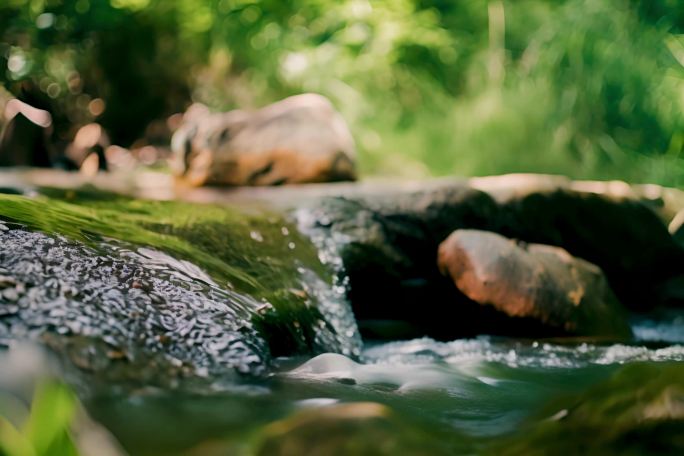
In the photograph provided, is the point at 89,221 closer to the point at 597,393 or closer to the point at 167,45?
the point at 597,393

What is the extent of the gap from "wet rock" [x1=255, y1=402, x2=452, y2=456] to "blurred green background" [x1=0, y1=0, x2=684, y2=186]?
4.76m

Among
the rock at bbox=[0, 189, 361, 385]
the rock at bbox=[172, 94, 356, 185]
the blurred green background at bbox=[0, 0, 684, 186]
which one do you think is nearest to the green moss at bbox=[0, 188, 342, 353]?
the rock at bbox=[0, 189, 361, 385]

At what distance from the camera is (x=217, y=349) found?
171 cm

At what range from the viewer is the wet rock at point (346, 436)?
104 cm

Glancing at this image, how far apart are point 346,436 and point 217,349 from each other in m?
0.72

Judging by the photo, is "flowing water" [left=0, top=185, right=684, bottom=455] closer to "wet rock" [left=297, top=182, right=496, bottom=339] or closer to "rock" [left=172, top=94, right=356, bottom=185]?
"wet rock" [left=297, top=182, right=496, bottom=339]

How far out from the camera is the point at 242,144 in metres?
4.94

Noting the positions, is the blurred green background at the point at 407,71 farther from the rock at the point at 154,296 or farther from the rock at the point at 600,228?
the rock at the point at 154,296

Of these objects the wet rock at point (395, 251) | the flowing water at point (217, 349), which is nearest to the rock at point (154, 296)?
the flowing water at point (217, 349)

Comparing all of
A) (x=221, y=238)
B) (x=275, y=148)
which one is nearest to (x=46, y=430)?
(x=221, y=238)

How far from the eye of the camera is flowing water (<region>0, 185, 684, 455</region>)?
1.29m

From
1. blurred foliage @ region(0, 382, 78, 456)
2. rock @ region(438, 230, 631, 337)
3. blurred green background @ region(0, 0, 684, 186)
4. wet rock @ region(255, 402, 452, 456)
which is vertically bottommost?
rock @ region(438, 230, 631, 337)

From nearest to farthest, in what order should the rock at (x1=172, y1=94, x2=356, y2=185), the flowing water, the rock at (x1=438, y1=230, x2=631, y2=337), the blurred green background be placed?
1. the flowing water
2. the rock at (x1=438, y1=230, x2=631, y2=337)
3. the rock at (x1=172, y1=94, x2=356, y2=185)
4. the blurred green background

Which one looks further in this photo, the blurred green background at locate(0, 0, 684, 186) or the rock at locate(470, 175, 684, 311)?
the blurred green background at locate(0, 0, 684, 186)
